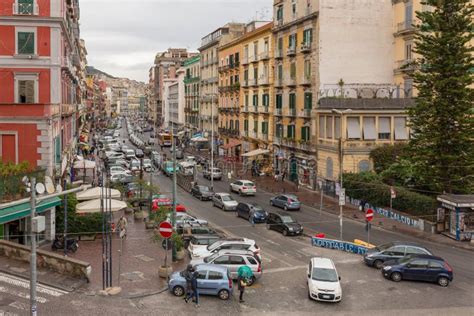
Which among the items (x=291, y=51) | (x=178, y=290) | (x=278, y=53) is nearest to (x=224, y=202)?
(x=291, y=51)

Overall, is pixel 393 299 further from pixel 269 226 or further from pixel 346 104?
pixel 346 104

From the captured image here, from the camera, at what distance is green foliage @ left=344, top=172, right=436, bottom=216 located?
146 feet

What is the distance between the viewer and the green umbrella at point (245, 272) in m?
25.5

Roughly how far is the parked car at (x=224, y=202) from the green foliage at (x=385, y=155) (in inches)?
554

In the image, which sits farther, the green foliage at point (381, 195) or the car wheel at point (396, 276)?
the green foliage at point (381, 195)

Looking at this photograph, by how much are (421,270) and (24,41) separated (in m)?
27.7

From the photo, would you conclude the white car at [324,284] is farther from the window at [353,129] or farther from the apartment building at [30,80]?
the window at [353,129]

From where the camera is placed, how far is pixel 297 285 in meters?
27.9

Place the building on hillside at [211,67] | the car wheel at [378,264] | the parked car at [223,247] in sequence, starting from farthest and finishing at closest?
the building on hillside at [211,67], the car wheel at [378,264], the parked car at [223,247]

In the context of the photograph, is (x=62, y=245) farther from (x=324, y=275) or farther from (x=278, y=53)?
(x=278, y=53)

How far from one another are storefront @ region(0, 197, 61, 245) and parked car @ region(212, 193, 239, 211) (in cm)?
1765

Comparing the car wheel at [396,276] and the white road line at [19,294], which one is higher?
the white road line at [19,294]

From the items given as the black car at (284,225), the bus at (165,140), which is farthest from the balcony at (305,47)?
the bus at (165,140)

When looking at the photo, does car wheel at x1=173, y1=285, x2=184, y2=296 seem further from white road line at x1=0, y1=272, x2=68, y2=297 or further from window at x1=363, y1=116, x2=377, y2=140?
window at x1=363, y1=116, x2=377, y2=140
